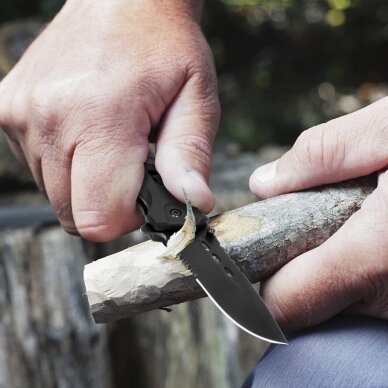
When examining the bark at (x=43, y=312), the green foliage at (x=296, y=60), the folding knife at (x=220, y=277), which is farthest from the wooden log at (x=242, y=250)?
the green foliage at (x=296, y=60)

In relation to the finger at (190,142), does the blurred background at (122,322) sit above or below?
below

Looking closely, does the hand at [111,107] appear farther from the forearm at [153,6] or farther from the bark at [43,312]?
the bark at [43,312]

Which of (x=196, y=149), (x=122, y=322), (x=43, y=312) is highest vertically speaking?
(x=196, y=149)

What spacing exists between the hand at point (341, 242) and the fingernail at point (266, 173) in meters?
0.03

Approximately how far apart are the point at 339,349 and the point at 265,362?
0.43 feet

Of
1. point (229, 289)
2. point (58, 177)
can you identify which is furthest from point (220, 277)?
point (58, 177)

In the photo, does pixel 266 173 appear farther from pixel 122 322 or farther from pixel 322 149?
pixel 122 322

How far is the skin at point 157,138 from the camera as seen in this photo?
116 centimetres

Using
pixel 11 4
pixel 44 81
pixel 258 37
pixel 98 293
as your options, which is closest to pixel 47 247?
pixel 44 81

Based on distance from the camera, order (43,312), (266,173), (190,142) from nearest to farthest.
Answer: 1. (266,173)
2. (190,142)
3. (43,312)

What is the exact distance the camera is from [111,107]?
1.41 m

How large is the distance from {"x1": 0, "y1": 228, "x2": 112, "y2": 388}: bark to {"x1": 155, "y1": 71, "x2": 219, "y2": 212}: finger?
1.33 meters

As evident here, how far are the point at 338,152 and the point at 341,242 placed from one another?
0.17 m

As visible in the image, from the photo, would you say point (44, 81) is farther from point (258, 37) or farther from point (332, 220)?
point (258, 37)
